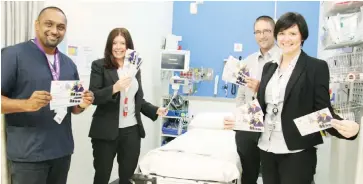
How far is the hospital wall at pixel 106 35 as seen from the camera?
2932mm

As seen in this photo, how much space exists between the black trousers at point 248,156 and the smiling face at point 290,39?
748 millimetres

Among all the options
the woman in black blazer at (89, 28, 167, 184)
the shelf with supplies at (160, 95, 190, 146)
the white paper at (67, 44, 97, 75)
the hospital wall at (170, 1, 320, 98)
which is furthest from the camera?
the hospital wall at (170, 1, 320, 98)

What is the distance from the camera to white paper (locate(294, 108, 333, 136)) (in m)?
1.70

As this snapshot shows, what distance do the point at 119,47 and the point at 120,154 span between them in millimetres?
859

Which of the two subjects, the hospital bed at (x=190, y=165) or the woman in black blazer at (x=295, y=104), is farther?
the hospital bed at (x=190, y=165)

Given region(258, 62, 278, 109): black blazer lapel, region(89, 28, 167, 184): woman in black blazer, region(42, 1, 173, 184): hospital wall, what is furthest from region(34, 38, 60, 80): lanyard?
region(258, 62, 278, 109): black blazer lapel

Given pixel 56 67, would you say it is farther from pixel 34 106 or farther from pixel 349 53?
pixel 349 53

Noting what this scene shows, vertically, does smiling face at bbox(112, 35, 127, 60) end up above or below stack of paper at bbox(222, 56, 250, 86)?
above

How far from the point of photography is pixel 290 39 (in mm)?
1771

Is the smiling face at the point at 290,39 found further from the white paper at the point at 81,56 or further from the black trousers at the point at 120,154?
the white paper at the point at 81,56

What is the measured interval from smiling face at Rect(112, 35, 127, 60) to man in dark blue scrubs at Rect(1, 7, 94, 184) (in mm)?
582

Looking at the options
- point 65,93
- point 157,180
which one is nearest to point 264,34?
point 157,180

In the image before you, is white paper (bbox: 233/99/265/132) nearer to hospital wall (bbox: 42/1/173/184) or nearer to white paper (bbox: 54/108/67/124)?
white paper (bbox: 54/108/67/124)

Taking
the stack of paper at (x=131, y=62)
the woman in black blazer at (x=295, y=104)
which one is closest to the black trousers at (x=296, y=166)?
the woman in black blazer at (x=295, y=104)
